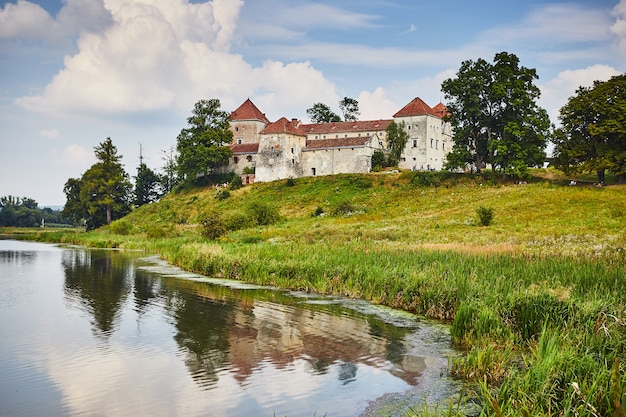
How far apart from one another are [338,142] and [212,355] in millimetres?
74825

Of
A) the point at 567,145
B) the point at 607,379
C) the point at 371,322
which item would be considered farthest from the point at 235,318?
the point at 567,145

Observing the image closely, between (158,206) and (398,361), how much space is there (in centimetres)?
7931

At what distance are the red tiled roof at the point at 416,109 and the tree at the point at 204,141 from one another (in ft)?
88.6

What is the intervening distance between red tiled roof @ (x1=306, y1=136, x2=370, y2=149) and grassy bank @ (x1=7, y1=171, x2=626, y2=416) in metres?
19.2

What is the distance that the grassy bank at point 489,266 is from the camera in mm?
9961

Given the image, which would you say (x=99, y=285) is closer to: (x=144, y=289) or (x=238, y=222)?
(x=144, y=289)

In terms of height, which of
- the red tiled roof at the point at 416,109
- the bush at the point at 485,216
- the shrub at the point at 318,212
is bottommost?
the bush at the point at 485,216

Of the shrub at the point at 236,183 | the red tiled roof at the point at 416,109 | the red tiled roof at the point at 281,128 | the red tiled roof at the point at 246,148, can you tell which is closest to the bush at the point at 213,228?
the shrub at the point at 236,183

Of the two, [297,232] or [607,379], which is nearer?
[607,379]

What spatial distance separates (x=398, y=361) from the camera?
1395cm

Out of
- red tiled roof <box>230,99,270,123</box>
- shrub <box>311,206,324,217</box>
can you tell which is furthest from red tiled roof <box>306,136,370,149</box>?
shrub <box>311,206,324,217</box>

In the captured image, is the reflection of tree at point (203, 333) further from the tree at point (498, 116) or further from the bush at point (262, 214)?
the tree at point (498, 116)

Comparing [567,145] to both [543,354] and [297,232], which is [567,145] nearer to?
[297,232]

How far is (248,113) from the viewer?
103m
